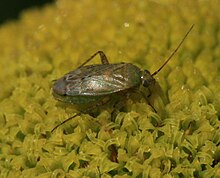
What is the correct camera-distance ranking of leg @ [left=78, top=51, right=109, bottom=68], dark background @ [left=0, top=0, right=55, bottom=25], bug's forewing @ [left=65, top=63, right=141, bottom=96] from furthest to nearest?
dark background @ [left=0, top=0, right=55, bottom=25]
leg @ [left=78, top=51, right=109, bottom=68]
bug's forewing @ [left=65, top=63, right=141, bottom=96]

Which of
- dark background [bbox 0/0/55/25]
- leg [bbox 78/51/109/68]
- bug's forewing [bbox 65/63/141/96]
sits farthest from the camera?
dark background [bbox 0/0/55/25]

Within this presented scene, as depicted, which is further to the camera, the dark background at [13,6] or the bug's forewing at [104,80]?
the dark background at [13,6]

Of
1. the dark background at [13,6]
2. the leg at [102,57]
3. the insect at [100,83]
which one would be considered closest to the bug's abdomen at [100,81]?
the insect at [100,83]

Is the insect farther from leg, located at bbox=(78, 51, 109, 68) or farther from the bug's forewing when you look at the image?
leg, located at bbox=(78, 51, 109, 68)

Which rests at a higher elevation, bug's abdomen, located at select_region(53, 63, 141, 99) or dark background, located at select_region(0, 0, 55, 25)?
bug's abdomen, located at select_region(53, 63, 141, 99)

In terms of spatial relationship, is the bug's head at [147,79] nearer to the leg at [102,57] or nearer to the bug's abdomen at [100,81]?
the bug's abdomen at [100,81]

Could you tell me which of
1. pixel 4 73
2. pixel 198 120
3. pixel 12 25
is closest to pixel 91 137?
pixel 198 120

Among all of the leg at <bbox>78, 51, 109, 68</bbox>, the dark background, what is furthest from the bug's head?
the dark background

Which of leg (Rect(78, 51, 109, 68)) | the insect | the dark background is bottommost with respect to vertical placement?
the dark background

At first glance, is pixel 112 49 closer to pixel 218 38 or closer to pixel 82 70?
pixel 82 70
